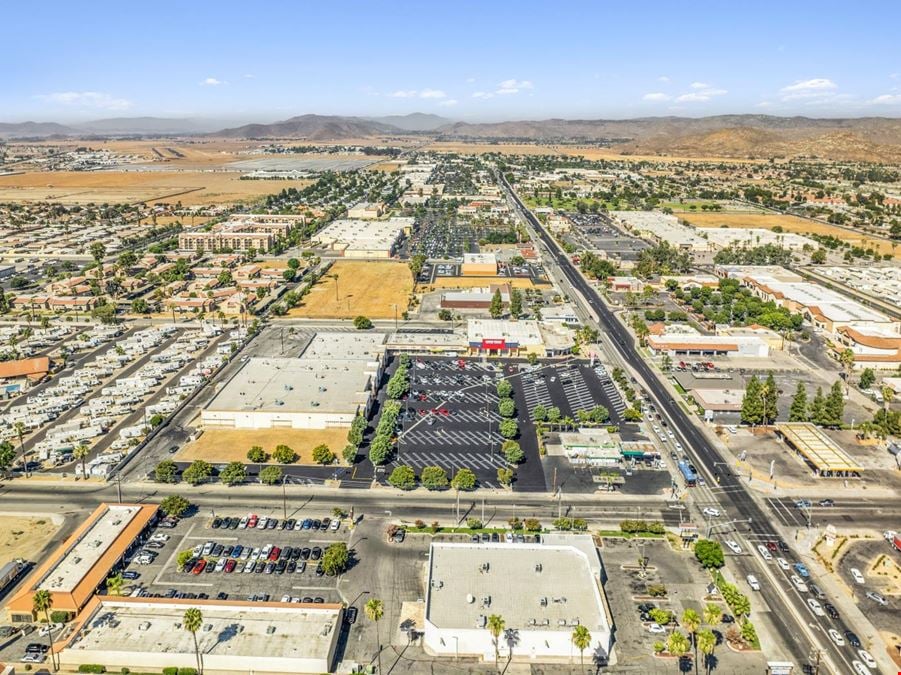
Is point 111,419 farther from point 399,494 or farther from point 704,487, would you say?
point 704,487

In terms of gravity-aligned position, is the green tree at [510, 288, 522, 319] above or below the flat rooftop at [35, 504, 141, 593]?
above

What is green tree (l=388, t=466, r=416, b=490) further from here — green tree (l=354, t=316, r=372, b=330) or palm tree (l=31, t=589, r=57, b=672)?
green tree (l=354, t=316, r=372, b=330)

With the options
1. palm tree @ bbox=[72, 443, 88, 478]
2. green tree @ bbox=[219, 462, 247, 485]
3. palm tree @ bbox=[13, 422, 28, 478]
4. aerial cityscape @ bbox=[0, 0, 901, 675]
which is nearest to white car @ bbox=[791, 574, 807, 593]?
aerial cityscape @ bbox=[0, 0, 901, 675]

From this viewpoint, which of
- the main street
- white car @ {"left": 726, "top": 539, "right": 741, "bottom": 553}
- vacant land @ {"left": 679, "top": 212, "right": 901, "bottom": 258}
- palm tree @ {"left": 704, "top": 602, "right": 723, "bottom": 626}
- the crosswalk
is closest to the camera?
palm tree @ {"left": 704, "top": 602, "right": 723, "bottom": 626}

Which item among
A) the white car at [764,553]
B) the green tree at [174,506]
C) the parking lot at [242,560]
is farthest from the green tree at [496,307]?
the green tree at [174,506]

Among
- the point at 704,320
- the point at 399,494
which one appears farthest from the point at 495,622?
the point at 704,320

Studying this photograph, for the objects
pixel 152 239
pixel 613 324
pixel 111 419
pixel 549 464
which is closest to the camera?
pixel 549 464

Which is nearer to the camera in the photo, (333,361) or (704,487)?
(704,487)

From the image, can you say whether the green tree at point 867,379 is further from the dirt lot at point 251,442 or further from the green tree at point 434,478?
the dirt lot at point 251,442
